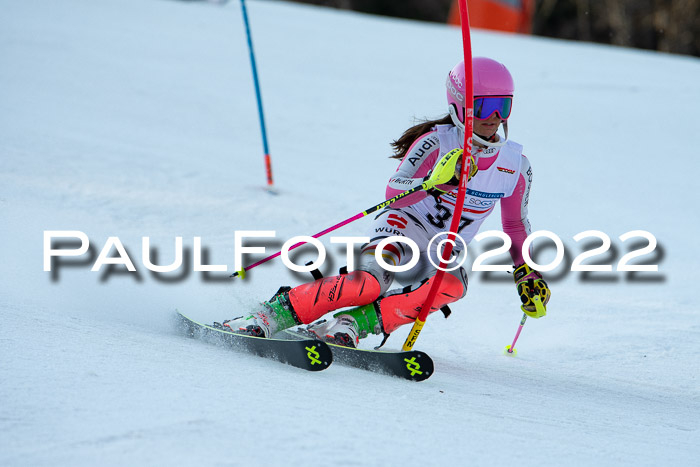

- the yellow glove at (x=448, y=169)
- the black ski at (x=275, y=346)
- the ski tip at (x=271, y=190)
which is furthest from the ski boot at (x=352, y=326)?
the ski tip at (x=271, y=190)

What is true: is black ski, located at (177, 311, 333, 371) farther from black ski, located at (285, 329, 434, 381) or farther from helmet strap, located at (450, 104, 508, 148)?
helmet strap, located at (450, 104, 508, 148)

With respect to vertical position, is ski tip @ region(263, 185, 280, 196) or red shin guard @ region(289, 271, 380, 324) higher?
ski tip @ region(263, 185, 280, 196)

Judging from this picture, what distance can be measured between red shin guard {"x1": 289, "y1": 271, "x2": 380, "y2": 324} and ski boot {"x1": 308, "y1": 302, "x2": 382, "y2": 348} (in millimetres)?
93

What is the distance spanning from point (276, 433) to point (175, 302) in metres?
2.06

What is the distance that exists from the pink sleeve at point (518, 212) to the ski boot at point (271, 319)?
1.08 metres

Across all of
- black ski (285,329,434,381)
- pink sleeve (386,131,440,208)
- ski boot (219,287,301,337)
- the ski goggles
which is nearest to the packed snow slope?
black ski (285,329,434,381)

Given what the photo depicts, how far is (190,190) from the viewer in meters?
6.00

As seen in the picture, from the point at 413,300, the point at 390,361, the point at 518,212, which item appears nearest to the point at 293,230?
the point at 518,212

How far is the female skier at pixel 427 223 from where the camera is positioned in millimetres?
3027

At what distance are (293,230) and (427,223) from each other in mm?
2284

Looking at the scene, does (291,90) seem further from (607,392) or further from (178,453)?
(178,453)

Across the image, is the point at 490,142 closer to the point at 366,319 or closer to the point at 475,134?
the point at 475,134

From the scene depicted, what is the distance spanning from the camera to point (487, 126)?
10.2 feet

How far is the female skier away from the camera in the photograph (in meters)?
3.03
